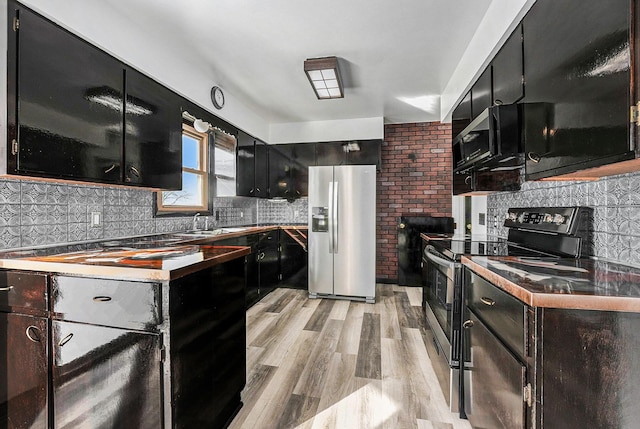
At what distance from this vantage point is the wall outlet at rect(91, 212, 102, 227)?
2211 mm

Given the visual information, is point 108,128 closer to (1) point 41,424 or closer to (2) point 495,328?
(1) point 41,424

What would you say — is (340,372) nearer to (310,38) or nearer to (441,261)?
(441,261)

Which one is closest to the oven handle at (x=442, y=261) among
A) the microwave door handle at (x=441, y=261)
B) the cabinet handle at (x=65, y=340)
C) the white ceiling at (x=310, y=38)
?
the microwave door handle at (x=441, y=261)

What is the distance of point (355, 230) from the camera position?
403cm

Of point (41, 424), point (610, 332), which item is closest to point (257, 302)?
point (41, 424)

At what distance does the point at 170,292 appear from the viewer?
1206mm

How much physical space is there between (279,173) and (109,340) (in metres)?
3.61

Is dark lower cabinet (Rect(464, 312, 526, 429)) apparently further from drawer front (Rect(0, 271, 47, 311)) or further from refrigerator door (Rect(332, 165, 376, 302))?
refrigerator door (Rect(332, 165, 376, 302))

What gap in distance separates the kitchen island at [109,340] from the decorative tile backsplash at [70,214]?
416 mm

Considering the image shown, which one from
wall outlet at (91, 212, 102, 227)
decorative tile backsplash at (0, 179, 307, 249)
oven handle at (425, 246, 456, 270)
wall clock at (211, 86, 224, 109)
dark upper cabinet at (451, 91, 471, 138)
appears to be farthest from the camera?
wall clock at (211, 86, 224, 109)

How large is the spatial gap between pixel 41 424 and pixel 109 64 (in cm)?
198

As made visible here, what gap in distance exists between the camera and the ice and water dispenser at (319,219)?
13.5 ft

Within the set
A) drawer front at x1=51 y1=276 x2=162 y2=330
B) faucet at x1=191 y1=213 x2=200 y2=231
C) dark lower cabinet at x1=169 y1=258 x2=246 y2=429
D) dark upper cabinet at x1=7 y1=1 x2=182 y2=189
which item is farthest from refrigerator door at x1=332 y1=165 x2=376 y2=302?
drawer front at x1=51 y1=276 x2=162 y2=330

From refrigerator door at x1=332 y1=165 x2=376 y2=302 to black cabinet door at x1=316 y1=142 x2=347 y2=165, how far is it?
1.55 feet
